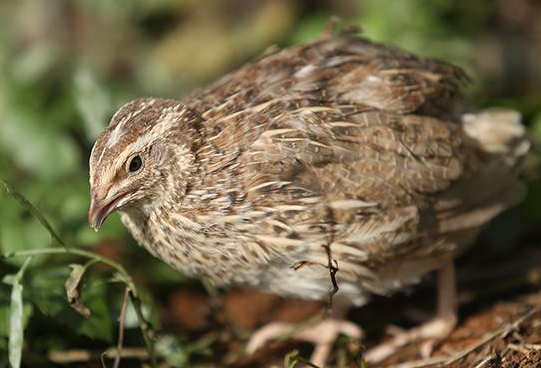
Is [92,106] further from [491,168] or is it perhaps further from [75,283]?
[491,168]

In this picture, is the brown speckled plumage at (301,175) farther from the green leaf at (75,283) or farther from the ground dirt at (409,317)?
the ground dirt at (409,317)

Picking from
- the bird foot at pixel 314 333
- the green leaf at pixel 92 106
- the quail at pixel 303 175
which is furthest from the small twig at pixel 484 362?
the green leaf at pixel 92 106

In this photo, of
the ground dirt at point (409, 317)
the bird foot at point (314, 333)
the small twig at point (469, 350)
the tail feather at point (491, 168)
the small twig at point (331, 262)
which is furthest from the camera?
the bird foot at point (314, 333)

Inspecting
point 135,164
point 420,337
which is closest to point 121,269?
point 135,164

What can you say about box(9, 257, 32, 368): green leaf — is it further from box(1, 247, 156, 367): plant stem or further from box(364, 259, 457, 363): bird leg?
box(364, 259, 457, 363): bird leg

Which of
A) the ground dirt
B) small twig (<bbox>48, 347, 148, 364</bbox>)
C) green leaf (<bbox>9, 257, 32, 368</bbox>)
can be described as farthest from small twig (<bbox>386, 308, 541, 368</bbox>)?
green leaf (<bbox>9, 257, 32, 368</bbox>)
